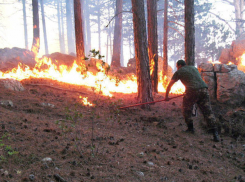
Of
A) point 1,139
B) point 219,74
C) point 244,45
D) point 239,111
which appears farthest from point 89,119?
point 244,45

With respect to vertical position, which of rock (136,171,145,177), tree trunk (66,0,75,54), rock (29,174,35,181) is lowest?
rock (136,171,145,177)

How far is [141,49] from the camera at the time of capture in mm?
7270

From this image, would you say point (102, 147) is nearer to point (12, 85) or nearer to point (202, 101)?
point (202, 101)

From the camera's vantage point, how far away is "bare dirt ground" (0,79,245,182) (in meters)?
2.98

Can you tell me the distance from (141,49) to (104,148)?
441 centimetres

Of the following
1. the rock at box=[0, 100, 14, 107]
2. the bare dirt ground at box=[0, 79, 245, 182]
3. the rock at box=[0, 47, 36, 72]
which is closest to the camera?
the bare dirt ground at box=[0, 79, 245, 182]

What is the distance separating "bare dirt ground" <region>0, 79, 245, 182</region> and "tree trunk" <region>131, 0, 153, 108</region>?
0.96 meters

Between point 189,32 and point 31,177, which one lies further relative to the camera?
point 189,32

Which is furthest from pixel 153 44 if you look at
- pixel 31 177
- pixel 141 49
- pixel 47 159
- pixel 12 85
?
pixel 31 177

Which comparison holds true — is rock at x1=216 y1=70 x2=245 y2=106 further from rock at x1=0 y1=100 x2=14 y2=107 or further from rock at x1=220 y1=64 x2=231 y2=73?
rock at x1=0 y1=100 x2=14 y2=107

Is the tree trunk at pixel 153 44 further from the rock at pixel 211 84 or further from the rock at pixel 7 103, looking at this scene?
the rock at pixel 7 103

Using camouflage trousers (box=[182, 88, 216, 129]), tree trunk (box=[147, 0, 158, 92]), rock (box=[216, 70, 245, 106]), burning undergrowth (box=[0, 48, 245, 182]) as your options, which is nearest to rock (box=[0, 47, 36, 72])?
burning undergrowth (box=[0, 48, 245, 182])

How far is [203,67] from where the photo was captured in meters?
8.82

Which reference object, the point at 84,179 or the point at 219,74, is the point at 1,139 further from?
the point at 219,74
